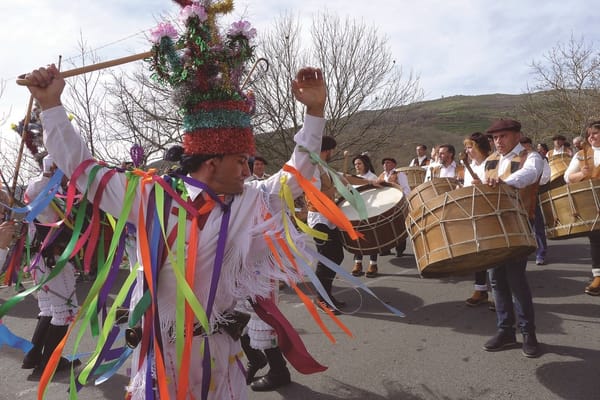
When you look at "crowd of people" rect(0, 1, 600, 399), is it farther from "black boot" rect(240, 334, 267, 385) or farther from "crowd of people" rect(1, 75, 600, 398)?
"black boot" rect(240, 334, 267, 385)

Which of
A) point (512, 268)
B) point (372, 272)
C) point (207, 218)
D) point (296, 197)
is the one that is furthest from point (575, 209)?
point (207, 218)

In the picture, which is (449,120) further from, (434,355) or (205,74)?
(205,74)

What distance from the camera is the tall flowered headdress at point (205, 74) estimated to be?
2.00m

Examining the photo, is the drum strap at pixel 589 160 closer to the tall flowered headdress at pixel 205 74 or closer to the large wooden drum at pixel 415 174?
the large wooden drum at pixel 415 174

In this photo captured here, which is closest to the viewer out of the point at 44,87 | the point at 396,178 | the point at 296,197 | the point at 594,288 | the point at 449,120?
the point at 44,87

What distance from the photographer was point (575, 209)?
16.4 feet

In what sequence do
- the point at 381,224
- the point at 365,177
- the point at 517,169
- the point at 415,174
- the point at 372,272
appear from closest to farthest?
1. the point at 517,169
2. the point at 381,224
3. the point at 372,272
4. the point at 365,177
5. the point at 415,174

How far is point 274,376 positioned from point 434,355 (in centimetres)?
145

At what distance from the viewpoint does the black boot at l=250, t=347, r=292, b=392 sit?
3.77 m

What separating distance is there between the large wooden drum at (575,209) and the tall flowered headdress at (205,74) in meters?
4.30

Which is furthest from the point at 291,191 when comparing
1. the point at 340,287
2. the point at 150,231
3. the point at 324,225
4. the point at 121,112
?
the point at 121,112

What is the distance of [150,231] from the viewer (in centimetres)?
199

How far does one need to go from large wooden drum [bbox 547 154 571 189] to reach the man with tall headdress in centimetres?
766

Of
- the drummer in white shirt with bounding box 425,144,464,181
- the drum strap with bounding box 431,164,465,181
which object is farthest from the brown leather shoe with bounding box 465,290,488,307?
the drummer in white shirt with bounding box 425,144,464,181
